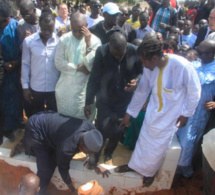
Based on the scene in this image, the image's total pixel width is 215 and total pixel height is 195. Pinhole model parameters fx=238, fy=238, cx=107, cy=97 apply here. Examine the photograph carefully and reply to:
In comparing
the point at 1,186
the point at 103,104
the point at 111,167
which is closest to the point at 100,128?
the point at 103,104

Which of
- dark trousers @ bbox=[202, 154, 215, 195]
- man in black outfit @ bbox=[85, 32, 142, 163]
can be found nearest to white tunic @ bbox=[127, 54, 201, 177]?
man in black outfit @ bbox=[85, 32, 142, 163]

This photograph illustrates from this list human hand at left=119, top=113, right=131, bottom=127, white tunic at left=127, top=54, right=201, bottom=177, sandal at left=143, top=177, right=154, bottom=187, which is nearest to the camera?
white tunic at left=127, top=54, right=201, bottom=177

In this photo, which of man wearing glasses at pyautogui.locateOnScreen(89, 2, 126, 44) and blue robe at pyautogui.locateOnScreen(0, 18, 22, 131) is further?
man wearing glasses at pyautogui.locateOnScreen(89, 2, 126, 44)

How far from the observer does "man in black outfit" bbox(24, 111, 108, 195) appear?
241 centimetres

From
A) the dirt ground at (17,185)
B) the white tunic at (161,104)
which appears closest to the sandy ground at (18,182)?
the dirt ground at (17,185)

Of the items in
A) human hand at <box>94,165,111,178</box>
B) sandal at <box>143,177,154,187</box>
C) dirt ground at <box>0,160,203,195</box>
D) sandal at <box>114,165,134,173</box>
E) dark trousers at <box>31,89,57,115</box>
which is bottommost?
dirt ground at <box>0,160,203,195</box>

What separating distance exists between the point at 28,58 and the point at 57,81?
46cm

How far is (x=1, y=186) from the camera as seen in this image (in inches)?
123

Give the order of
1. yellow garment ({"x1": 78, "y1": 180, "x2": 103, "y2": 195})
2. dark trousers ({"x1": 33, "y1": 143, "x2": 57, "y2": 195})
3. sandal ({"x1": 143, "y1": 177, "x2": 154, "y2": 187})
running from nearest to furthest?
1. yellow garment ({"x1": 78, "y1": 180, "x2": 103, "y2": 195})
2. dark trousers ({"x1": 33, "y1": 143, "x2": 57, "y2": 195})
3. sandal ({"x1": 143, "y1": 177, "x2": 154, "y2": 187})

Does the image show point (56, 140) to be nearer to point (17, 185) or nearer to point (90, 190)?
point (90, 190)

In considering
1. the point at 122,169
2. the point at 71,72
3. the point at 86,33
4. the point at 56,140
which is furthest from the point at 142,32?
the point at 56,140

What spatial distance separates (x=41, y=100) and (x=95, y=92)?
0.83 m

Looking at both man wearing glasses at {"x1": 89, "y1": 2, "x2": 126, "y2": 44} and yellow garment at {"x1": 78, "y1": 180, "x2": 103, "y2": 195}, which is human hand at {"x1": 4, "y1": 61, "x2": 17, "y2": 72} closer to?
man wearing glasses at {"x1": 89, "y1": 2, "x2": 126, "y2": 44}

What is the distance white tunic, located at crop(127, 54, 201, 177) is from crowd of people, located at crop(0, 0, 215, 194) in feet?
0.03
